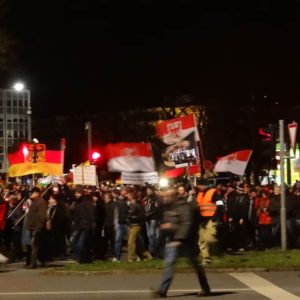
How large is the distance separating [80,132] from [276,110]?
38.3m

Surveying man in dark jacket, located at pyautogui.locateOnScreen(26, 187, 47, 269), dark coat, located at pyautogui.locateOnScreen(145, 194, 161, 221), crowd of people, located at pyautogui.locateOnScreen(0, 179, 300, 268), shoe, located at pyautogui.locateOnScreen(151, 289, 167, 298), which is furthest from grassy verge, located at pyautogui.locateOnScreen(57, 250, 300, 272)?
shoe, located at pyautogui.locateOnScreen(151, 289, 167, 298)

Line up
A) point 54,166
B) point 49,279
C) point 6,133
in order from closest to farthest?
point 49,279 → point 54,166 → point 6,133

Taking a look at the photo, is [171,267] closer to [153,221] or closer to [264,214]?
[153,221]

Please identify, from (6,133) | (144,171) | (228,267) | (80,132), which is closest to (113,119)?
(80,132)

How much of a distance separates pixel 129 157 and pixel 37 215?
4.44 meters

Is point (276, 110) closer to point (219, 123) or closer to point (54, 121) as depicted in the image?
point (219, 123)

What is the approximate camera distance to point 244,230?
717 inches

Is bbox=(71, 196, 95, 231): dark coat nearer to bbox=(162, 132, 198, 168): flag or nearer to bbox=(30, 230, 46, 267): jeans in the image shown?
bbox=(30, 230, 46, 267): jeans

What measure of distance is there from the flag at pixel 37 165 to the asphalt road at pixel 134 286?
10016mm

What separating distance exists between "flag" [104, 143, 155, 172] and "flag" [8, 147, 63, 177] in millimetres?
5314

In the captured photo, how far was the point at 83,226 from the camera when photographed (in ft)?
50.0

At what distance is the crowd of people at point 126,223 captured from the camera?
1510 cm

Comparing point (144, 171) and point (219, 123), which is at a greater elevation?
point (219, 123)

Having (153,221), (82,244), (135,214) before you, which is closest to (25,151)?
(153,221)
